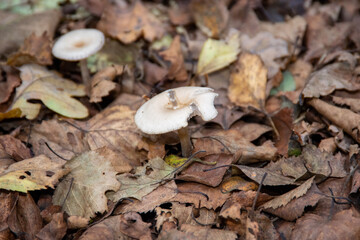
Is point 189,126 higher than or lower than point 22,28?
lower

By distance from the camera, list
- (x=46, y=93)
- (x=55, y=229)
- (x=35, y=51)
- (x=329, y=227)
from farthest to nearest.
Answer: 1. (x=35, y=51)
2. (x=46, y=93)
3. (x=55, y=229)
4. (x=329, y=227)

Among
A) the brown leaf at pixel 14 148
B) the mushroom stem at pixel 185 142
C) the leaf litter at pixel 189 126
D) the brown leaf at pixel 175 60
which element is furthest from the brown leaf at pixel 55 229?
the brown leaf at pixel 175 60

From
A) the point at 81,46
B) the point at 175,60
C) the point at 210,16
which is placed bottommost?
the point at 175,60

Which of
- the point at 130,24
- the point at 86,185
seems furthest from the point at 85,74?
the point at 86,185

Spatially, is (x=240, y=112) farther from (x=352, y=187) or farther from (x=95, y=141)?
(x=95, y=141)

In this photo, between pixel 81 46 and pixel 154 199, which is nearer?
pixel 154 199

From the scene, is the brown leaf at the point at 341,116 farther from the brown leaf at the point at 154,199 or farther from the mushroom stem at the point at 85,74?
the mushroom stem at the point at 85,74

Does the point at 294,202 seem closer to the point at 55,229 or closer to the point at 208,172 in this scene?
the point at 208,172

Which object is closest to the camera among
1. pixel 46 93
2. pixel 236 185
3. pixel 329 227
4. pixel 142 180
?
pixel 329 227
